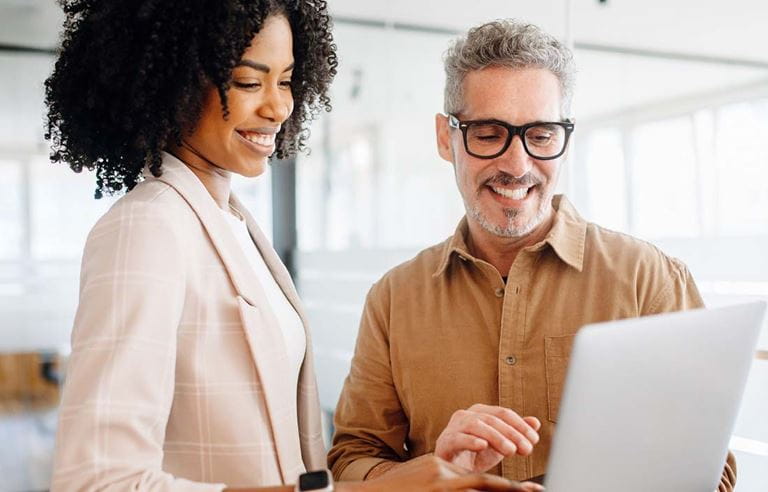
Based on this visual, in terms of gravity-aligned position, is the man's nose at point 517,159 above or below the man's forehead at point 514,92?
below

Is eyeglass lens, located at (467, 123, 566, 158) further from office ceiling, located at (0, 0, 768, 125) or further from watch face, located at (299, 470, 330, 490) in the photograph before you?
watch face, located at (299, 470, 330, 490)

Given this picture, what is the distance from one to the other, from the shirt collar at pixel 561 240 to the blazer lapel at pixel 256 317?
0.54 meters

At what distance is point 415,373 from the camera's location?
1.54 metres

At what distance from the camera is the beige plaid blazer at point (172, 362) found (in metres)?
0.89

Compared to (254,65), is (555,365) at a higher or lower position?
lower

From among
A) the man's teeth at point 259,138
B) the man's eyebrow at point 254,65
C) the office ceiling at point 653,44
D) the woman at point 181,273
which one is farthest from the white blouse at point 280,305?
the office ceiling at point 653,44

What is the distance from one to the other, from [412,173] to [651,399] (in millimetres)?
2512

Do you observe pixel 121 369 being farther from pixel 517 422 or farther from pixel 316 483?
pixel 517 422

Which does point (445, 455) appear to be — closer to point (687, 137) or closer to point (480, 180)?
point (480, 180)

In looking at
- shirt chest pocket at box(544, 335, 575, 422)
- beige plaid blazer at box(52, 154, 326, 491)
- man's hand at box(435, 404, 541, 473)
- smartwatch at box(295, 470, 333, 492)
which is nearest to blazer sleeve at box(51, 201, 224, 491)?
beige plaid blazer at box(52, 154, 326, 491)

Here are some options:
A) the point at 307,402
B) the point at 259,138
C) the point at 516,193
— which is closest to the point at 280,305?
the point at 307,402

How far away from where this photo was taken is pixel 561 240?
1.49m

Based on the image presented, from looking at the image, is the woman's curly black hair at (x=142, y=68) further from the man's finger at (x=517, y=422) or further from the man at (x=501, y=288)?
the man's finger at (x=517, y=422)

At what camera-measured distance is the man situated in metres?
1.44
